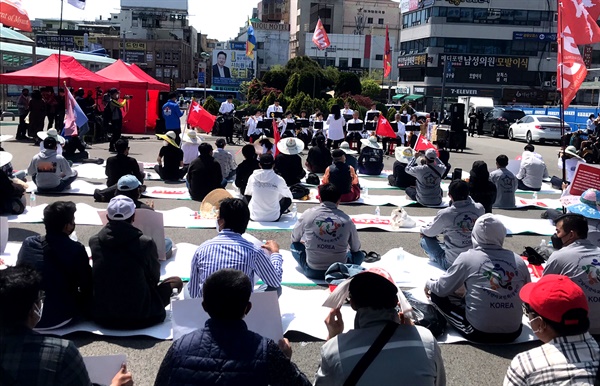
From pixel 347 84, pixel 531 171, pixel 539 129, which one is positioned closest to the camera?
pixel 531 171

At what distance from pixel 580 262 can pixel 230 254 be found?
2834 mm

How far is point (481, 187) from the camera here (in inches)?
366

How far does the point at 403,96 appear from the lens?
204ft

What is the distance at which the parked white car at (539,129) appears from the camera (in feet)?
93.8

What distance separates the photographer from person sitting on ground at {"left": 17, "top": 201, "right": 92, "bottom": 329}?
4.85m

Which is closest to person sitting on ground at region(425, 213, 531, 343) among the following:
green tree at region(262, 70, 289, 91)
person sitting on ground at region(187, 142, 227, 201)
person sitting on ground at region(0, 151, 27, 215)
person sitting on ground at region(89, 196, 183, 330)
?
person sitting on ground at region(89, 196, 183, 330)

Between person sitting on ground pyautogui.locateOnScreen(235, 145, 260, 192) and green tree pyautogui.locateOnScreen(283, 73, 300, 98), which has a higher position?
green tree pyautogui.locateOnScreen(283, 73, 300, 98)

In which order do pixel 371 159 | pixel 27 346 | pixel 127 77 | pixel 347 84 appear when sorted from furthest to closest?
pixel 347 84
pixel 127 77
pixel 371 159
pixel 27 346

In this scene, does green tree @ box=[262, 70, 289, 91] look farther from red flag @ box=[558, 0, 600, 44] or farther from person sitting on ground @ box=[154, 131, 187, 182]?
red flag @ box=[558, 0, 600, 44]

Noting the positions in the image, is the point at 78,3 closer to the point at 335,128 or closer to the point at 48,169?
the point at 335,128

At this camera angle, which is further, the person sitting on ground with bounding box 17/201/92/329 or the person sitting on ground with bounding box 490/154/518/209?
the person sitting on ground with bounding box 490/154/518/209

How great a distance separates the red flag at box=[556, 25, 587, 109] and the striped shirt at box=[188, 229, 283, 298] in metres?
6.06

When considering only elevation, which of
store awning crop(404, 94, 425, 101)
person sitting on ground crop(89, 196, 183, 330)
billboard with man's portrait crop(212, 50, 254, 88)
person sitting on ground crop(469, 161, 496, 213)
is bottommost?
person sitting on ground crop(89, 196, 183, 330)

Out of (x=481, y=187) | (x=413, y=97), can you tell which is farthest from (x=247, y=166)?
(x=413, y=97)
